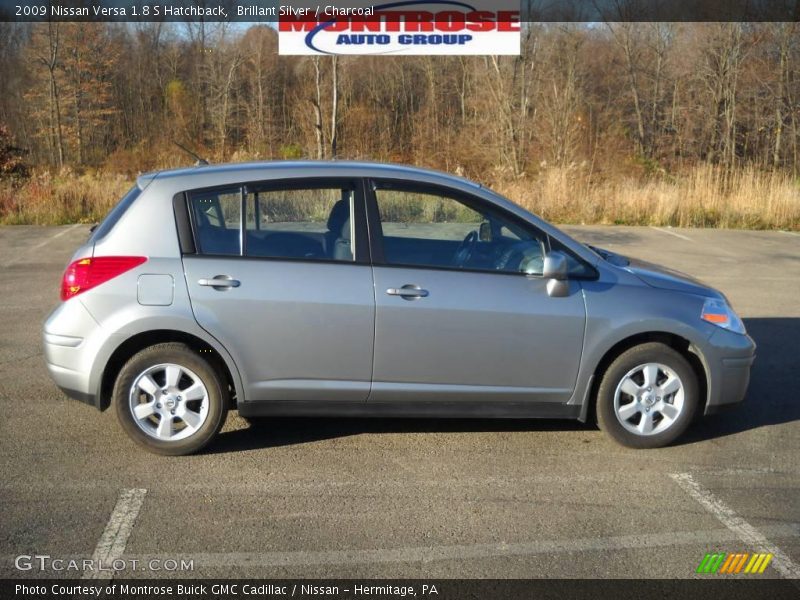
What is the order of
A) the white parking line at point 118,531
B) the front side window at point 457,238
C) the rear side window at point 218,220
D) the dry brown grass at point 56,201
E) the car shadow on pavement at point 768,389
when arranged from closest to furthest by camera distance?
the white parking line at point 118,531
the rear side window at point 218,220
the front side window at point 457,238
the car shadow on pavement at point 768,389
the dry brown grass at point 56,201

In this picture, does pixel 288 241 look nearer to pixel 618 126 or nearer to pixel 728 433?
pixel 728 433

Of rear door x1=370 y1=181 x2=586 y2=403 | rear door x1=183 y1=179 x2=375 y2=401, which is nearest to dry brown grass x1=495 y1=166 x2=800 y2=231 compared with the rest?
rear door x1=370 y1=181 x2=586 y2=403

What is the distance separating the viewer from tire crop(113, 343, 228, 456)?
16.1 feet

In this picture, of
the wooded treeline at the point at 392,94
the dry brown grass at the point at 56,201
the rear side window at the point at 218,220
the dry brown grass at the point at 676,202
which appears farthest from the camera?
the wooded treeline at the point at 392,94

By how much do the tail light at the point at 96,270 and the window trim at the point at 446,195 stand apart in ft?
4.51

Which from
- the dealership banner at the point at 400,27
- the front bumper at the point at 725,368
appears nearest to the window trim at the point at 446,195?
the front bumper at the point at 725,368

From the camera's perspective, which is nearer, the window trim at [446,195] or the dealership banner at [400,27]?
the window trim at [446,195]

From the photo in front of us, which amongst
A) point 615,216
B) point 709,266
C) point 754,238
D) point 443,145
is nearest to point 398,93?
point 443,145

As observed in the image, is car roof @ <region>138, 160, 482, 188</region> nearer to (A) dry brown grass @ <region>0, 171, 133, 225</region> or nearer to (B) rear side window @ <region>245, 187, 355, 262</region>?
(B) rear side window @ <region>245, 187, 355, 262</region>

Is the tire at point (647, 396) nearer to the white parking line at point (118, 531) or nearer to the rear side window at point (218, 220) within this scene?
the rear side window at point (218, 220)

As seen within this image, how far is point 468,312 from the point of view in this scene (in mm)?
4953

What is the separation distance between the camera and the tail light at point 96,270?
4887mm

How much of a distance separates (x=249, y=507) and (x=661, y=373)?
8.74ft

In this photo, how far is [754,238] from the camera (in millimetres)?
16234
